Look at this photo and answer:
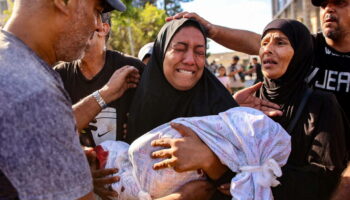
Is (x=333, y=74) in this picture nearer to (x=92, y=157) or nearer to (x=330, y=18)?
(x=330, y=18)

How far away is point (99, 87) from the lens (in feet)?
9.35

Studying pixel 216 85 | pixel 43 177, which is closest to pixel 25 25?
pixel 43 177

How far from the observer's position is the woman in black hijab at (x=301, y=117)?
2.18m

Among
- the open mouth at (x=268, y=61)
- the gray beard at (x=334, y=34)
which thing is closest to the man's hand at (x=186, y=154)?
the open mouth at (x=268, y=61)

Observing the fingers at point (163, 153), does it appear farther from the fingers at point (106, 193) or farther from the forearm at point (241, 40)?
the forearm at point (241, 40)

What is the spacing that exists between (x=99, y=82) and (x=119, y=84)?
1.28 feet

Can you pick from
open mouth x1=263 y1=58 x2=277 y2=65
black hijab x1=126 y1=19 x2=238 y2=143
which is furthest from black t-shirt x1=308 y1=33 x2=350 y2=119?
black hijab x1=126 y1=19 x2=238 y2=143

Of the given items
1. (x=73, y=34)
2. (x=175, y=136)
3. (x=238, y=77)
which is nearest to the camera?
(x=73, y=34)

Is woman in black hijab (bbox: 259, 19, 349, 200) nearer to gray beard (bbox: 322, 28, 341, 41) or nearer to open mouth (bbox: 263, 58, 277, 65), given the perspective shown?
open mouth (bbox: 263, 58, 277, 65)

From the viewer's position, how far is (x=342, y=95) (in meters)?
2.82

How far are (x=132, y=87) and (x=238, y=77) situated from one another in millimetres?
11617

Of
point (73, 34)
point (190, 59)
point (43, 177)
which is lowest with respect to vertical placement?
point (43, 177)

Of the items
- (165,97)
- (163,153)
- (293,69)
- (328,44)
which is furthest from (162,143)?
(328,44)

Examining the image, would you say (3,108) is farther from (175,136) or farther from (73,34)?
(175,136)
